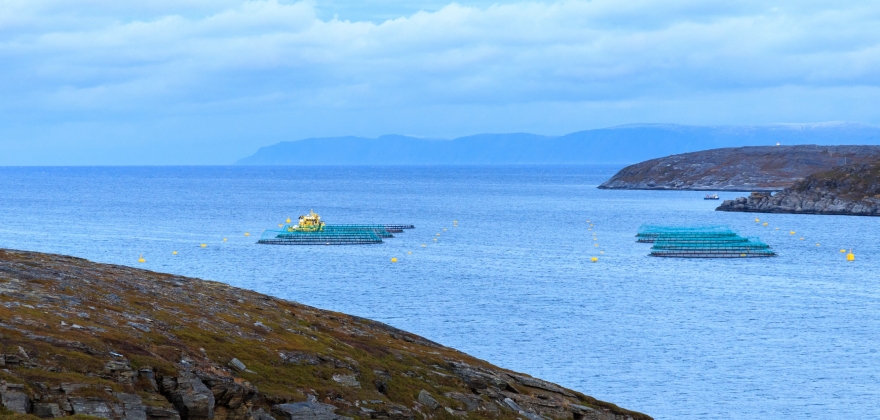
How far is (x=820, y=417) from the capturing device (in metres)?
55.3

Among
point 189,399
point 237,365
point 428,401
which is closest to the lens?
point 189,399

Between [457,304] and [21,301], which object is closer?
[21,301]

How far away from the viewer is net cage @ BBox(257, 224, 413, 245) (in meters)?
152

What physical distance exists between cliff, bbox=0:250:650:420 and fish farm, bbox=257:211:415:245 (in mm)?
103278

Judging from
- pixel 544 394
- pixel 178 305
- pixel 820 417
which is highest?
pixel 178 305

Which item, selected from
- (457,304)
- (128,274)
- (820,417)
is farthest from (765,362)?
(128,274)

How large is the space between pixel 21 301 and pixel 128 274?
13288mm

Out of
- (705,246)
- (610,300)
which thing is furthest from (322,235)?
(610,300)

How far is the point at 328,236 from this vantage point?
157 meters

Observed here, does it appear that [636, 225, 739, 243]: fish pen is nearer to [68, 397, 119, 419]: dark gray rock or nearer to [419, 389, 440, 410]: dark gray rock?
[419, 389, 440, 410]: dark gray rock

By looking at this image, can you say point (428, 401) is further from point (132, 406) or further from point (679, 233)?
point (679, 233)

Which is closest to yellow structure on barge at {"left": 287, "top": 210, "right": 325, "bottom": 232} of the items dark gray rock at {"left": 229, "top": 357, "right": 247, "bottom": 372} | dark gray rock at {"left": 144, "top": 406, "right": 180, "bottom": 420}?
dark gray rock at {"left": 229, "top": 357, "right": 247, "bottom": 372}

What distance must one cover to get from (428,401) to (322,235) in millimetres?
123306

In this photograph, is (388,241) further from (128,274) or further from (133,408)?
(133,408)
